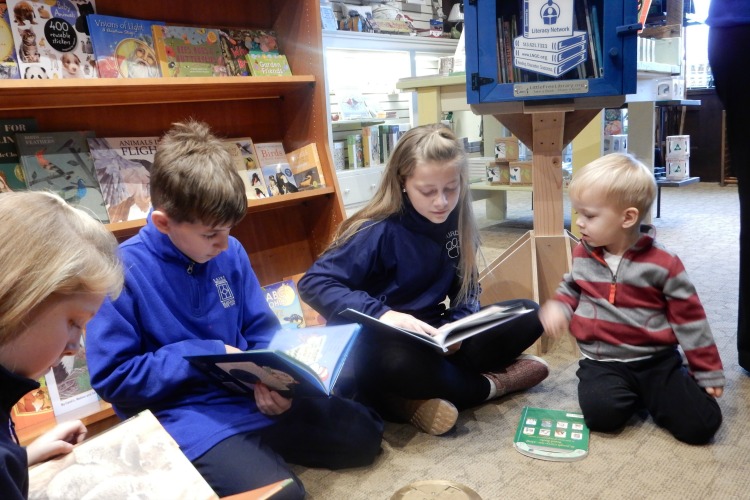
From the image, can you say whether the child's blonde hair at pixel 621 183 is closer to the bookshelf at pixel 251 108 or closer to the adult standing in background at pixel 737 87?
the adult standing in background at pixel 737 87

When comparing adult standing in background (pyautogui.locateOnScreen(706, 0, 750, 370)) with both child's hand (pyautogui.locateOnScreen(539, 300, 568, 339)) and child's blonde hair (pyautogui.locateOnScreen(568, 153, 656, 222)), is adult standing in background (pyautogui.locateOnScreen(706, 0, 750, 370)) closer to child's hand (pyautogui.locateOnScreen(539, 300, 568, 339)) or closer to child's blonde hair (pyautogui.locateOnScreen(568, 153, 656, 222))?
child's blonde hair (pyautogui.locateOnScreen(568, 153, 656, 222))

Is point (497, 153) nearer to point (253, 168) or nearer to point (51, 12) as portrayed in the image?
point (253, 168)

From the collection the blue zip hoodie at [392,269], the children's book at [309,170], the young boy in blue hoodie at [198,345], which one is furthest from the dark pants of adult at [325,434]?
the children's book at [309,170]

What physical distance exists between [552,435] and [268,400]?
67 cm

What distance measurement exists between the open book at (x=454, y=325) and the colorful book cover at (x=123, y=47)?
91 cm

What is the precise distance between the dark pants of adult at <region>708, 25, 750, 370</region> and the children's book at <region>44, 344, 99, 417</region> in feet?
5.59

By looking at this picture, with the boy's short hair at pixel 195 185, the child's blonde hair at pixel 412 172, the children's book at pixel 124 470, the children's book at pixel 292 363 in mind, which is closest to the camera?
the children's book at pixel 124 470

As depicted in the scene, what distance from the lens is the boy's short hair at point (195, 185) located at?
119 cm

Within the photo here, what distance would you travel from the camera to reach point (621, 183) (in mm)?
1479

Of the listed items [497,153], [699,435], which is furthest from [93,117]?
[497,153]

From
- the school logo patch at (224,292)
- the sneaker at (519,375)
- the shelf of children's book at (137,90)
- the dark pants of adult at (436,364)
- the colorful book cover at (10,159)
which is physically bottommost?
the sneaker at (519,375)

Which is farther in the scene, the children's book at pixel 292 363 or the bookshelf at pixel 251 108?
the bookshelf at pixel 251 108

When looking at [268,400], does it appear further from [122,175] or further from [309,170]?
[309,170]

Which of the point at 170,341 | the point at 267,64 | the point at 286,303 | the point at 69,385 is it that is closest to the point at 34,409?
the point at 69,385
